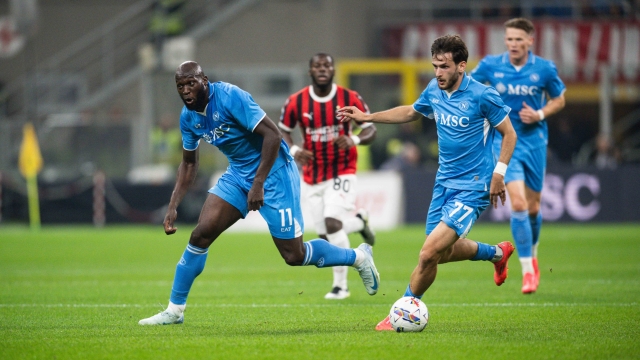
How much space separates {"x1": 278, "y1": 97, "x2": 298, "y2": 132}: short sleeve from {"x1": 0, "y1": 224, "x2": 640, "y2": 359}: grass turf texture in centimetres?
186

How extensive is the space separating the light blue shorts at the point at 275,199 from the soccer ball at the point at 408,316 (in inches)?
42.8

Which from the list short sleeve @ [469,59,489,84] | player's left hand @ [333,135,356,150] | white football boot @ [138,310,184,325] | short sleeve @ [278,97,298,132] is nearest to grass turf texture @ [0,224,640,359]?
white football boot @ [138,310,184,325]

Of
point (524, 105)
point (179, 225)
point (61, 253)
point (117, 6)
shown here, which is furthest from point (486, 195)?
point (117, 6)

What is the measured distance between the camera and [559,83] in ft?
35.4

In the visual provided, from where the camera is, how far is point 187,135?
26.7ft

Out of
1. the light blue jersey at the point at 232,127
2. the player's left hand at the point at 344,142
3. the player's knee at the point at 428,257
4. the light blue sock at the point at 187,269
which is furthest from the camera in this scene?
the player's left hand at the point at 344,142

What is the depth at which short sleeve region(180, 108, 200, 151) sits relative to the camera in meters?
8.02

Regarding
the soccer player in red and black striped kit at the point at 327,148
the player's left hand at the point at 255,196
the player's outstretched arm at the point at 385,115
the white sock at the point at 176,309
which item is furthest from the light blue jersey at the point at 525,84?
the white sock at the point at 176,309

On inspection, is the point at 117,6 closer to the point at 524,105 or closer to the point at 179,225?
the point at 179,225

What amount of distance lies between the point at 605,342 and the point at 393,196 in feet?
48.5

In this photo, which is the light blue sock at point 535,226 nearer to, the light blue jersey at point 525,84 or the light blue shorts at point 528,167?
the light blue shorts at point 528,167

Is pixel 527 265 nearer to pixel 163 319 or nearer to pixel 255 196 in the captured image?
pixel 255 196

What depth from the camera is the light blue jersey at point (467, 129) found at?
25.9 feet

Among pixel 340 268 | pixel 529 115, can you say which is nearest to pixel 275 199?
pixel 340 268
